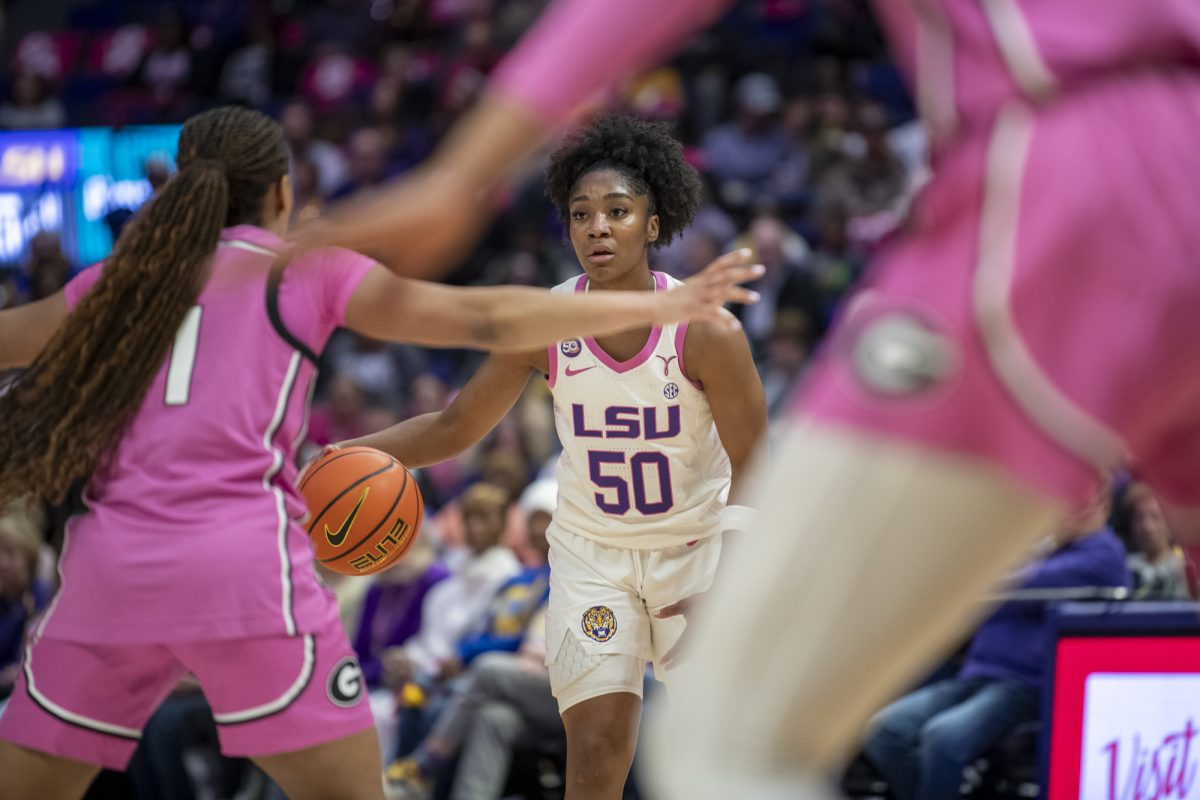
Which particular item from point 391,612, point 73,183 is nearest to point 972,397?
point 391,612

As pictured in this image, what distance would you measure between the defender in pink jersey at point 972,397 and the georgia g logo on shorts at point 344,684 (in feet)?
5.24

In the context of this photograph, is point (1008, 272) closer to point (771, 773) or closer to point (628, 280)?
point (771, 773)

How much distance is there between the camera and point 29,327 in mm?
3383

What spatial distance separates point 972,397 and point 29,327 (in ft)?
7.73

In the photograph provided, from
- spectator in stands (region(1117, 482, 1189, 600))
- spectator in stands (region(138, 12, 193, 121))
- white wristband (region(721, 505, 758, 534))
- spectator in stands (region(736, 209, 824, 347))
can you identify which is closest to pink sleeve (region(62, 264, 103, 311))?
white wristband (region(721, 505, 758, 534))

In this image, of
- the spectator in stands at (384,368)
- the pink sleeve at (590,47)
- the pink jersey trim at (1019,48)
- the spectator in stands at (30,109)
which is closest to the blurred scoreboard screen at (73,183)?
the spectator in stands at (30,109)

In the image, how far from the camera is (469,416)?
4.42m

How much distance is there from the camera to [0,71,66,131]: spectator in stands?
585 inches

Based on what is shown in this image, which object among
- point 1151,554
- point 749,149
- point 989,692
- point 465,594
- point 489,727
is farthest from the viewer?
point 749,149

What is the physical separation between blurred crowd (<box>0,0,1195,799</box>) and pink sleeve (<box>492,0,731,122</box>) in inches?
46.5

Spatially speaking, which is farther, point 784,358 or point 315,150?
point 315,150

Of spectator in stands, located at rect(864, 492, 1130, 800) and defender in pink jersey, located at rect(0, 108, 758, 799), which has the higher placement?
defender in pink jersey, located at rect(0, 108, 758, 799)

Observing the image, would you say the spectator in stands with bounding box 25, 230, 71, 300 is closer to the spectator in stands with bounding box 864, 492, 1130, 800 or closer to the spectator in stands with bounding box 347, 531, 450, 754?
the spectator in stands with bounding box 347, 531, 450, 754

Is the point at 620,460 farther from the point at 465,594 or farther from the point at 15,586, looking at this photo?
the point at 15,586
